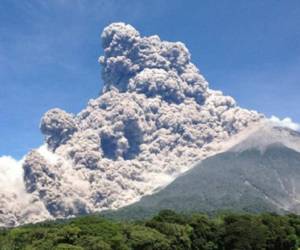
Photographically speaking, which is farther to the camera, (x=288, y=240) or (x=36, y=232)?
(x=288, y=240)

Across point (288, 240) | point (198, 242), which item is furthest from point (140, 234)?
point (288, 240)

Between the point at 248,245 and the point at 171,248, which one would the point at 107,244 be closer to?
the point at 171,248

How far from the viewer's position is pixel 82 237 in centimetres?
11506

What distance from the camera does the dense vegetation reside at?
11519 centimetres

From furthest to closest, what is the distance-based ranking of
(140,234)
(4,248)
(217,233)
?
1. (217,233)
2. (140,234)
3. (4,248)

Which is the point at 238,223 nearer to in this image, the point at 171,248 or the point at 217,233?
the point at 217,233

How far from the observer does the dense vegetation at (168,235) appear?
115188 mm

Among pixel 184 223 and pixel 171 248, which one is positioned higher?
pixel 184 223

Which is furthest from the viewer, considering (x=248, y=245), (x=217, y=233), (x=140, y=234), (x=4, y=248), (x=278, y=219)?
(x=278, y=219)

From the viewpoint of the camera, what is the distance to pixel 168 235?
13200 centimetres

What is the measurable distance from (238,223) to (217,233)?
5.90 meters

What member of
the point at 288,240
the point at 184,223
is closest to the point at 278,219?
the point at 288,240

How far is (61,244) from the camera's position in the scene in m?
108

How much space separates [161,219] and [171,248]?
21.2 m
